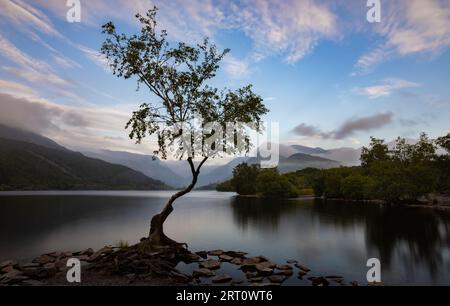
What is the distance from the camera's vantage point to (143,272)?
82.1ft

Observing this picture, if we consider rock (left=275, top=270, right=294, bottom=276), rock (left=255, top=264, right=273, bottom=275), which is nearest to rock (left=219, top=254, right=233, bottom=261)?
rock (left=255, top=264, right=273, bottom=275)

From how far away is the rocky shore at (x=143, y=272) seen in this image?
22922 mm

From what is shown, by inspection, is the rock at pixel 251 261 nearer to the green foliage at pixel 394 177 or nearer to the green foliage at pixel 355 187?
the green foliage at pixel 394 177

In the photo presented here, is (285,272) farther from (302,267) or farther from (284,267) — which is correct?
(302,267)

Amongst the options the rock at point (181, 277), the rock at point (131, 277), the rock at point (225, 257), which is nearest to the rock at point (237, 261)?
the rock at point (225, 257)

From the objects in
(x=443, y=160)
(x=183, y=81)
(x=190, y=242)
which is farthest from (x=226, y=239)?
(x=443, y=160)

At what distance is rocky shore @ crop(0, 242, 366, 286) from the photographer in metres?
22.9

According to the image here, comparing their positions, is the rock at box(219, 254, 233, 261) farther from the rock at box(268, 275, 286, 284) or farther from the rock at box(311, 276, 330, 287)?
the rock at box(311, 276, 330, 287)

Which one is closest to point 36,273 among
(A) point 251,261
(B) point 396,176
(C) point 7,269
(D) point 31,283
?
(D) point 31,283

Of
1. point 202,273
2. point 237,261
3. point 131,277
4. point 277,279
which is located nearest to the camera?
point 131,277

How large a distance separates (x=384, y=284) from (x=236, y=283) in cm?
1195

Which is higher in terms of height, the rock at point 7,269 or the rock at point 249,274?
the rock at point 7,269

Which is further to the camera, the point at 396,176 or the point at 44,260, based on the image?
the point at 396,176

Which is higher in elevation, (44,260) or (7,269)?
(7,269)
